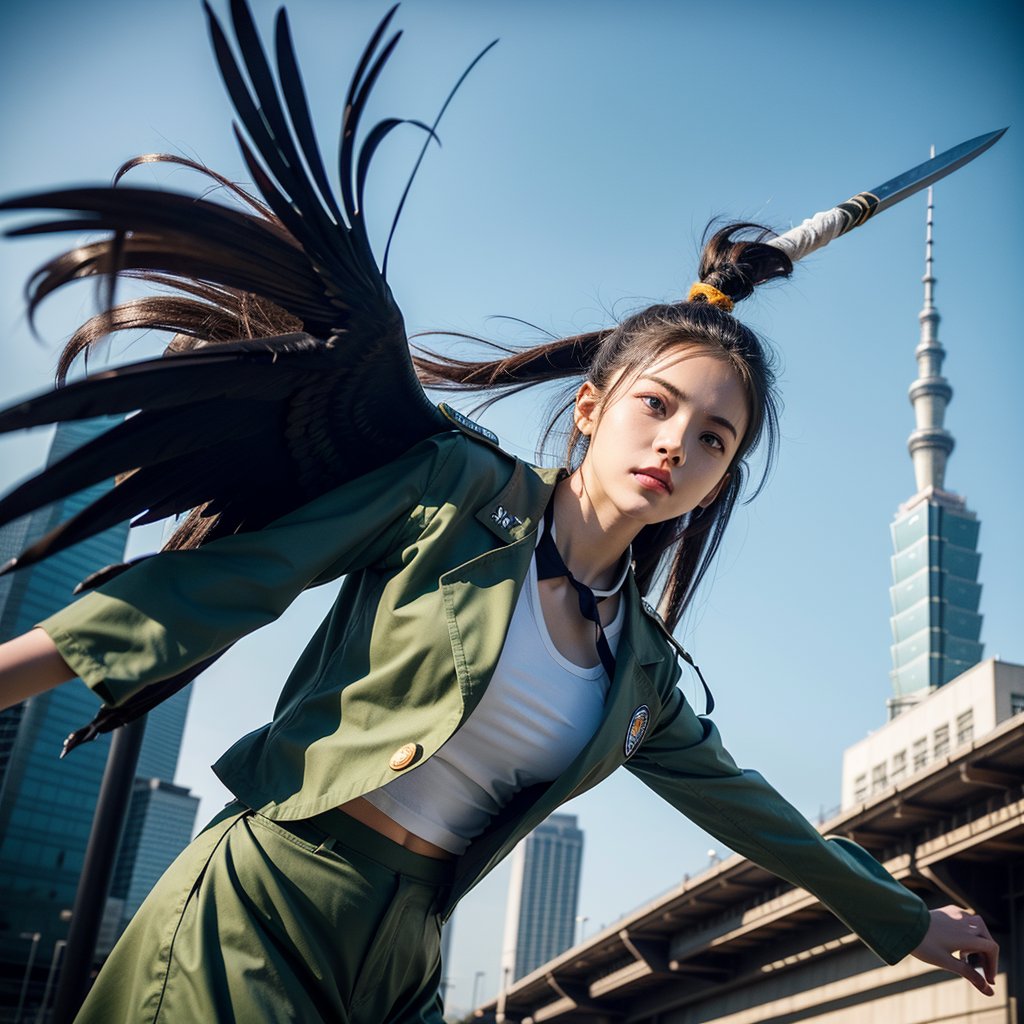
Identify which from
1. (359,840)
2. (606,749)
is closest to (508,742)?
(606,749)

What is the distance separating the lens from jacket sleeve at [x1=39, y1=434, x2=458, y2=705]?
1912 millimetres

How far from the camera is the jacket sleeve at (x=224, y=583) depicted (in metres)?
1.91

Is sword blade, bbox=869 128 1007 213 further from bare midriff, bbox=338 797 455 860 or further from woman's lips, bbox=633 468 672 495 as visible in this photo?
bare midriff, bbox=338 797 455 860

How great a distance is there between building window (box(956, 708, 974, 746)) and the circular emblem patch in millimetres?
65415

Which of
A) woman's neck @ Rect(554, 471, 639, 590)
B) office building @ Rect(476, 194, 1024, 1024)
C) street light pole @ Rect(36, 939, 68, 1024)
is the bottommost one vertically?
woman's neck @ Rect(554, 471, 639, 590)

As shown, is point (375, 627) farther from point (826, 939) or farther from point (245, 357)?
point (826, 939)

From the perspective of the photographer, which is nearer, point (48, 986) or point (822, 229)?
point (822, 229)

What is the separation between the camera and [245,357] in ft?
7.05

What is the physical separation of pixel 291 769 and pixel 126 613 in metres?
0.54

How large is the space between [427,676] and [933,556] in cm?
13940

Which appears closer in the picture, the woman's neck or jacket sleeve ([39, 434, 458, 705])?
jacket sleeve ([39, 434, 458, 705])

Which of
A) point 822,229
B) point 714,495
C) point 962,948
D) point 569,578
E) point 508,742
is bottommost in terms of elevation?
point 962,948

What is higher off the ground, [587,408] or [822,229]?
[822,229]

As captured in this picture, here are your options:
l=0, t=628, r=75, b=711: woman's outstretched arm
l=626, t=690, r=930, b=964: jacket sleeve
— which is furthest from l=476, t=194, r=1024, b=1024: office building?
l=0, t=628, r=75, b=711: woman's outstretched arm
